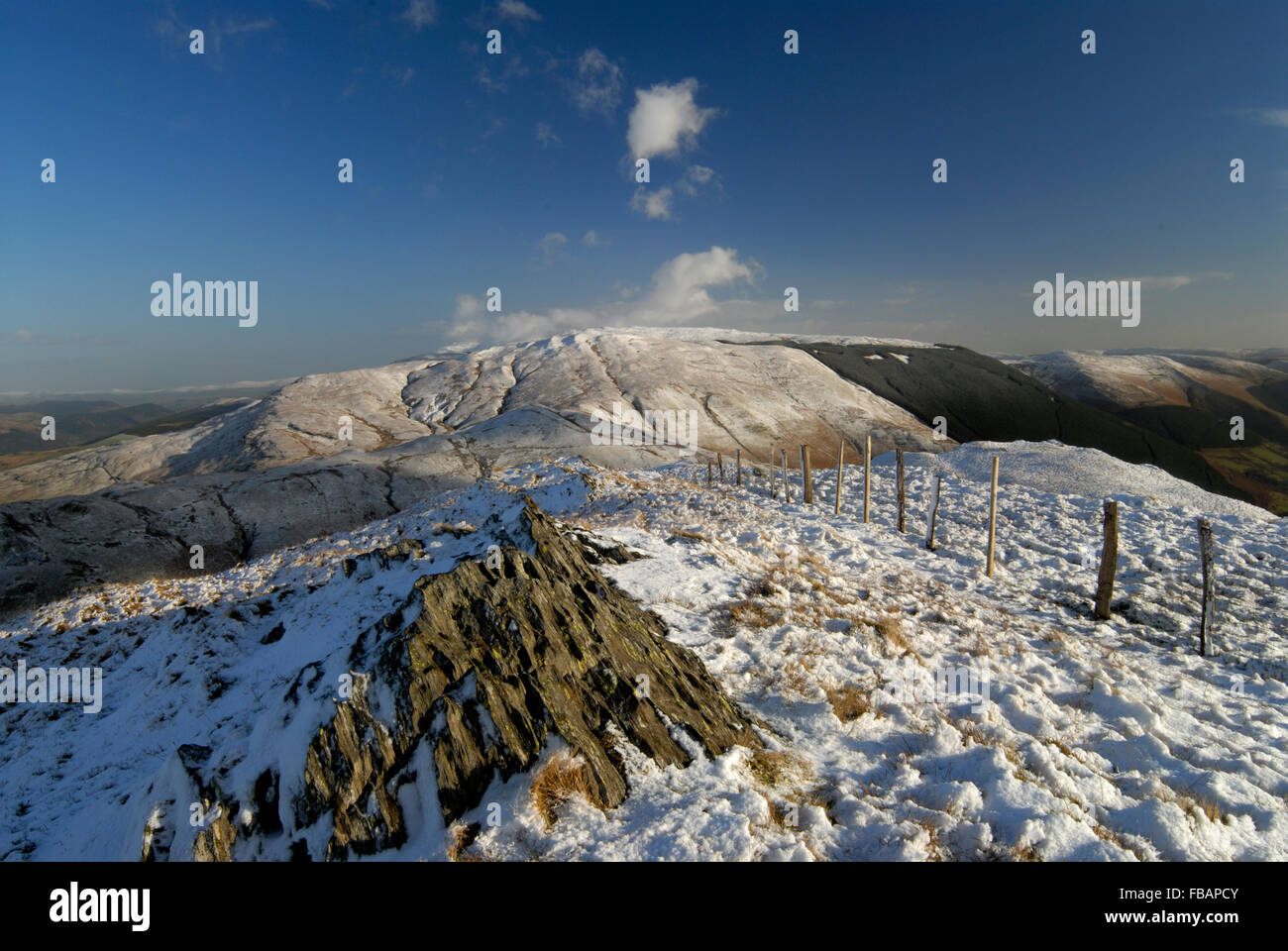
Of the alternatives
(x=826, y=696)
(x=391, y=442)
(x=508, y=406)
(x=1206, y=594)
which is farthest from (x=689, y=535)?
(x=508, y=406)

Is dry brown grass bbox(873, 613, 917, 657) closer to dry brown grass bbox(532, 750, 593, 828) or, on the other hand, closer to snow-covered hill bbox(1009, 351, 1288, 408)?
dry brown grass bbox(532, 750, 593, 828)

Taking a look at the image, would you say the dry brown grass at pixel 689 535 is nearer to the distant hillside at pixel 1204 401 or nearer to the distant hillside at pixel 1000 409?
the distant hillside at pixel 1000 409

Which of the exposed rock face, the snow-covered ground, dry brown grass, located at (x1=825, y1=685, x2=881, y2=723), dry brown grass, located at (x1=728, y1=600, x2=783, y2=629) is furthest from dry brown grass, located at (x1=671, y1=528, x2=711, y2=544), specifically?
the exposed rock face
